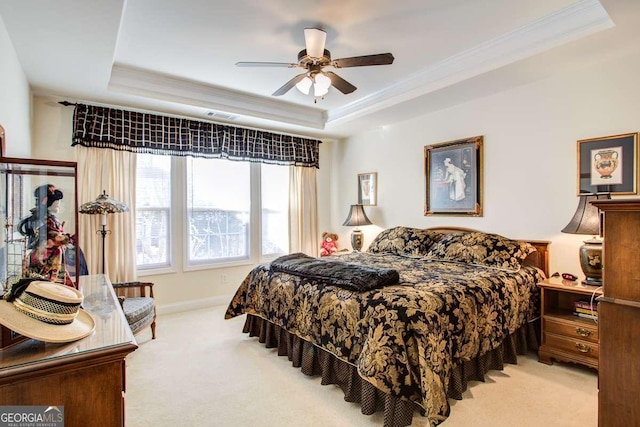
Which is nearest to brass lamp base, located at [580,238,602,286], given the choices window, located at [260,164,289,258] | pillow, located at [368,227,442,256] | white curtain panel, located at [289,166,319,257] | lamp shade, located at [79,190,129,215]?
pillow, located at [368,227,442,256]

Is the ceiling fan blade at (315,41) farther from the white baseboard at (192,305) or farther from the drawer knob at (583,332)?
the white baseboard at (192,305)

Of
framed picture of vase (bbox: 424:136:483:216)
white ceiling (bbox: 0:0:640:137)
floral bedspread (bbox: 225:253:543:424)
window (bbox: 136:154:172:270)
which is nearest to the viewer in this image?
floral bedspread (bbox: 225:253:543:424)

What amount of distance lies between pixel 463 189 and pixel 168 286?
3.85 meters

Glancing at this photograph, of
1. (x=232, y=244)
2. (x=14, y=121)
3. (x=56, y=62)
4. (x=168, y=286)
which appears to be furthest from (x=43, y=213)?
(x=232, y=244)

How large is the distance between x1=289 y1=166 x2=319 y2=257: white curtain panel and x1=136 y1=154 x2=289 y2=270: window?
0.32ft

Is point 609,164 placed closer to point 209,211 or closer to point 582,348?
point 582,348

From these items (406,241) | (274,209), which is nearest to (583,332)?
(406,241)

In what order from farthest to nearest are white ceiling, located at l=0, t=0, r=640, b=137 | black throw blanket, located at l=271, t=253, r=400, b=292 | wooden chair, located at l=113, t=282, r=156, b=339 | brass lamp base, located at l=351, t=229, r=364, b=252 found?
brass lamp base, located at l=351, t=229, r=364, b=252
wooden chair, located at l=113, t=282, r=156, b=339
black throw blanket, located at l=271, t=253, r=400, b=292
white ceiling, located at l=0, t=0, r=640, b=137

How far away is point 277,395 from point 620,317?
2.03 meters

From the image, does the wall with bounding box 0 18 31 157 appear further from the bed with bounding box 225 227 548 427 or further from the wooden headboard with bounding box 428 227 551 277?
the wooden headboard with bounding box 428 227 551 277

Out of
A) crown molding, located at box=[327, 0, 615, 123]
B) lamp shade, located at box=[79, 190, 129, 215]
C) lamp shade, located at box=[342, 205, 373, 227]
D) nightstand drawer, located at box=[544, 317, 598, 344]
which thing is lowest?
nightstand drawer, located at box=[544, 317, 598, 344]

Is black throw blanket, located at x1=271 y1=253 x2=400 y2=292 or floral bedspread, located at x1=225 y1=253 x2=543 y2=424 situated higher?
black throw blanket, located at x1=271 y1=253 x2=400 y2=292

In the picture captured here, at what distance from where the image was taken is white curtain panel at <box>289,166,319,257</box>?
5.43 metres

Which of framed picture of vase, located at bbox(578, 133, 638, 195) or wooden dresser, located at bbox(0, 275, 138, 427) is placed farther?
framed picture of vase, located at bbox(578, 133, 638, 195)
